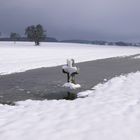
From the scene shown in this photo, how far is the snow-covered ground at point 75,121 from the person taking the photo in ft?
22.5

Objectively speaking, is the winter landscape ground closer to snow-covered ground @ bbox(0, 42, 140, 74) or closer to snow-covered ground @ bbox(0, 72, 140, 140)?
snow-covered ground @ bbox(0, 72, 140, 140)

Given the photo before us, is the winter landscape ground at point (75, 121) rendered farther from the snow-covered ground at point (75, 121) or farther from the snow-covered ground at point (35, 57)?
the snow-covered ground at point (35, 57)

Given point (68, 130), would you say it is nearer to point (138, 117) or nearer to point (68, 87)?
point (138, 117)

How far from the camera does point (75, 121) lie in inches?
312

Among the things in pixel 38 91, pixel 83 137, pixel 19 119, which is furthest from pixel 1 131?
pixel 38 91

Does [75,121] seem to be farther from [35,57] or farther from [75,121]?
[35,57]

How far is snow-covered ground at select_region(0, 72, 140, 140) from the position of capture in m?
6.86

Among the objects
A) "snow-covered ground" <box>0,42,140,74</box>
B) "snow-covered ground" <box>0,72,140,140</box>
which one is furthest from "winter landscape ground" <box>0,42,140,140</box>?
"snow-covered ground" <box>0,42,140,74</box>

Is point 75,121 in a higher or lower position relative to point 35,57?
higher

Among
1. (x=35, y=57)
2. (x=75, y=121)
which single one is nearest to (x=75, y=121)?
(x=75, y=121)

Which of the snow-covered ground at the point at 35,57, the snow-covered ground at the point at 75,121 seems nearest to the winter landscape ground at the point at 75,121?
the snow-covered ground at the point at 75,121

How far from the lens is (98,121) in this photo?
310 inches

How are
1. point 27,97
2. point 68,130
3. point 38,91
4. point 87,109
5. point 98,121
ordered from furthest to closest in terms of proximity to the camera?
1. point 38,91
2. point 27,97
3. point 87,109
4. point 98,121
5. point 68,130

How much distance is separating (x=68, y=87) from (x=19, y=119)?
26.2ft
